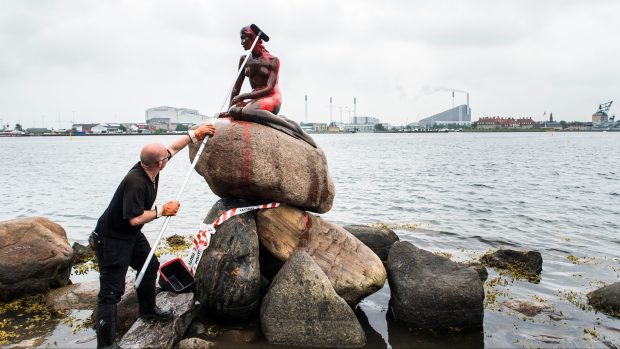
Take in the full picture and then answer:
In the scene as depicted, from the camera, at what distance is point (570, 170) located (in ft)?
148

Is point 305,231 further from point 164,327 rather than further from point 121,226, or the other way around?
point 121,226

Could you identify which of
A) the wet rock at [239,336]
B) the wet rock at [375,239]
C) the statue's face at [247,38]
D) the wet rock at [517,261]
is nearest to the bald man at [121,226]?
the wet rock at [239,336]

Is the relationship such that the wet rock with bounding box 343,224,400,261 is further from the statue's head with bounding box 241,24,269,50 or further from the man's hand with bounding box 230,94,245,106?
the statue's head with bounding box 241,24,269,50

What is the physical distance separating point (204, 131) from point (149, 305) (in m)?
3.19

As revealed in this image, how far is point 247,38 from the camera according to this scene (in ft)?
35.2

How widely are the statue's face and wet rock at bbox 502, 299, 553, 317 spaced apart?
8.12 meters

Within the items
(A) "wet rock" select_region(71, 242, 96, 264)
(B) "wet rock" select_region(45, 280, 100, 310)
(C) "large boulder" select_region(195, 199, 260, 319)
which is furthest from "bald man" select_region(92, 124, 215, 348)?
(A) "wet rock" select_region(71, 242, 96, 264)

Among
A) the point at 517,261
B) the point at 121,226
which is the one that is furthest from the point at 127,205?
the point at 517,261

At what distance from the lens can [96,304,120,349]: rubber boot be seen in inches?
278

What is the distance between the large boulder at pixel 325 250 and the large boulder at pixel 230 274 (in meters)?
0.62

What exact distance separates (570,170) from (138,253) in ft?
152

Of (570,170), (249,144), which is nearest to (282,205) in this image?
(249,144)

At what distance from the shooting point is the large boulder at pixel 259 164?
31.4 ft

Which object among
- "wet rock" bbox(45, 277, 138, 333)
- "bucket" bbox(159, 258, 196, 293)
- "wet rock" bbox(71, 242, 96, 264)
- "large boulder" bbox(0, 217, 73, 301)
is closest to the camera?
"wet rock" bbox(45, 277, 138, 333)
